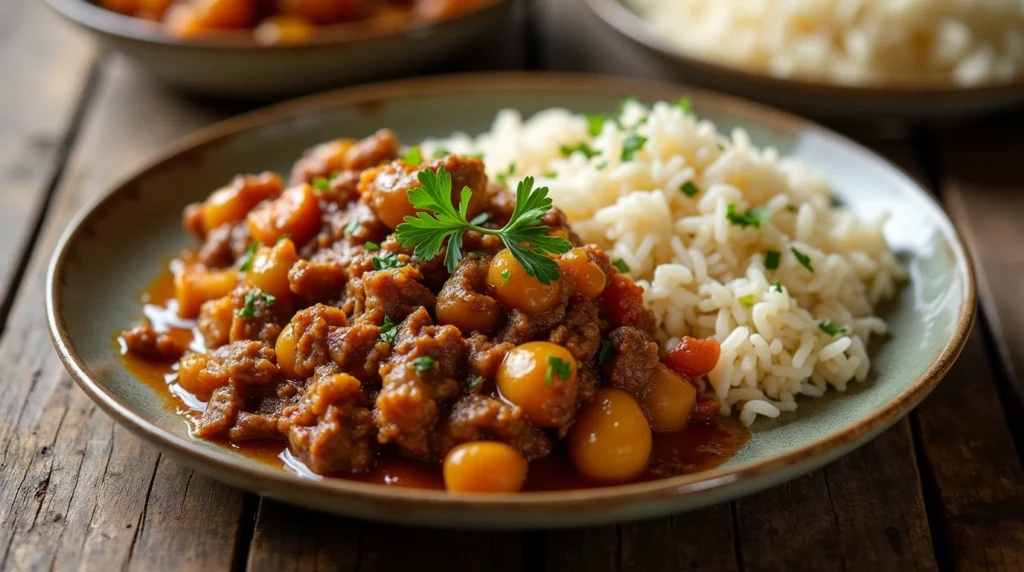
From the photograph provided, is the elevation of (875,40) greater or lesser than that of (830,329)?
lesser

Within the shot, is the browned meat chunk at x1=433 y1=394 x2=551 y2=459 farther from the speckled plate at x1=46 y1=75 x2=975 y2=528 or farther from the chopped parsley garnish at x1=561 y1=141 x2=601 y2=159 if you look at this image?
the chopped parsley garnish at x1=561 y1=141 x2=601 y2=159

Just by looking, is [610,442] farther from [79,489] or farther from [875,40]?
[875,40]

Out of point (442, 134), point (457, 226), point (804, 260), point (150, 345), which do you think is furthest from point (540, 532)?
point (442, 134)

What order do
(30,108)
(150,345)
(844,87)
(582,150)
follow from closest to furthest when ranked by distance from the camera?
(150,345) < (582,150) < (844,87) < (30,108)

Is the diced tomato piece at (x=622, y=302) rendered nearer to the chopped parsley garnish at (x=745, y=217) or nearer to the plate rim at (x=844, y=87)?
the chopped parsley garnish at (x=745, y=217)

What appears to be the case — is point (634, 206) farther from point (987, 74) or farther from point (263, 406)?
point (987, 74)

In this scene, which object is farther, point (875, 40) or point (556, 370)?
point (875, 40)

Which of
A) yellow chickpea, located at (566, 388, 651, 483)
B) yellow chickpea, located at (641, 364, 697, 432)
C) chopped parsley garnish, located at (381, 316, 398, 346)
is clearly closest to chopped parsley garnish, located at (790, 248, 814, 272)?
yellow chickpea, located at (641, 364, 697, 432)

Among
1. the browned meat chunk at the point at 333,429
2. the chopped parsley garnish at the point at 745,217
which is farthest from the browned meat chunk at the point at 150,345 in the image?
the chopped parsley garnish at the point at 745,217
